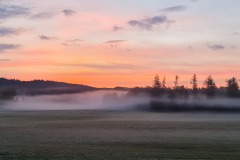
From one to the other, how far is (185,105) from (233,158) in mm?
137680

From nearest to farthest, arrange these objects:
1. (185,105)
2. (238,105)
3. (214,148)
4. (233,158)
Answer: (233,158) < (214,148) < (238,105) < (185,105)

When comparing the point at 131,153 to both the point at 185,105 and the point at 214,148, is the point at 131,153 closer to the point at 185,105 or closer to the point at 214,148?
the point at 214,148

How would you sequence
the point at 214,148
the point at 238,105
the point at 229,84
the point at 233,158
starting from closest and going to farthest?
the point at 233,158, the point at 214,148, the point at 238,105, the point at 229,84

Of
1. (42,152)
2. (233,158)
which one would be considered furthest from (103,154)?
(233,158)

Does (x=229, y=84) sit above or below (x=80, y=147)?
above

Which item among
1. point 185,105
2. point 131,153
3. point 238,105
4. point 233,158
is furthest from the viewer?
point 185,105

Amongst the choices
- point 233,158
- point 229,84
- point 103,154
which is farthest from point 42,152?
point 229,84

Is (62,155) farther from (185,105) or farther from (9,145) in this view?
(185,105)

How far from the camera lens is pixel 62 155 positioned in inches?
1432

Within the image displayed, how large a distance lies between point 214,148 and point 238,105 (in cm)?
12001

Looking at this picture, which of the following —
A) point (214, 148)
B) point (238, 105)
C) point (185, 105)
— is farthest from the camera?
point (185, 105)

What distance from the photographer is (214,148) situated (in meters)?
42.7

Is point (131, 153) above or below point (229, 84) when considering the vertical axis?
below

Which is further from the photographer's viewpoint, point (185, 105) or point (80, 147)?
point (185, 105)
